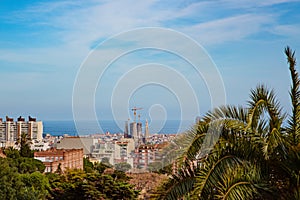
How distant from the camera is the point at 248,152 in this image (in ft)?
13.7

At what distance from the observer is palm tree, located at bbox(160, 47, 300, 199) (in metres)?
3.90

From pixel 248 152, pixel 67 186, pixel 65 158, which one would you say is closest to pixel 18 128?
pixel 65 158

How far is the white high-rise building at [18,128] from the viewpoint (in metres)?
59.7

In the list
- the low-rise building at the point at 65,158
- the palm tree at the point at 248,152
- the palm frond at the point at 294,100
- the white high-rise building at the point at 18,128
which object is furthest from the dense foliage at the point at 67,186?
the white high-rise building at the point at 18,128

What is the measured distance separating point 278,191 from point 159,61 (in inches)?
80.4

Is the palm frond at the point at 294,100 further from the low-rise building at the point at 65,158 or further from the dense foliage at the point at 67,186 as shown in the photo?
the low-rise building at the point at 65,158

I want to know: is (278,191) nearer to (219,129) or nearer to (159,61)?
(219,129)

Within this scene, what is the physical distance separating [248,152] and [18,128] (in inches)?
2369

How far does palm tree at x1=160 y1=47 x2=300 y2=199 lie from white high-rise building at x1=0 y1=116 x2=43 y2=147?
54.5 meters

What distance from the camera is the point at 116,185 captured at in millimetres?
11352

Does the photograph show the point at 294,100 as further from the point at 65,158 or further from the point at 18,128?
the point at 18,128

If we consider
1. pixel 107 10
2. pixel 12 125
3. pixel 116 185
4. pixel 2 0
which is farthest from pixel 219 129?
pixel 12 125

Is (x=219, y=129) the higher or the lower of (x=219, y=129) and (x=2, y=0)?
the lower

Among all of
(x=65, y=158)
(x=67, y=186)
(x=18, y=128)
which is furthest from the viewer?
(x=18, y=128)
